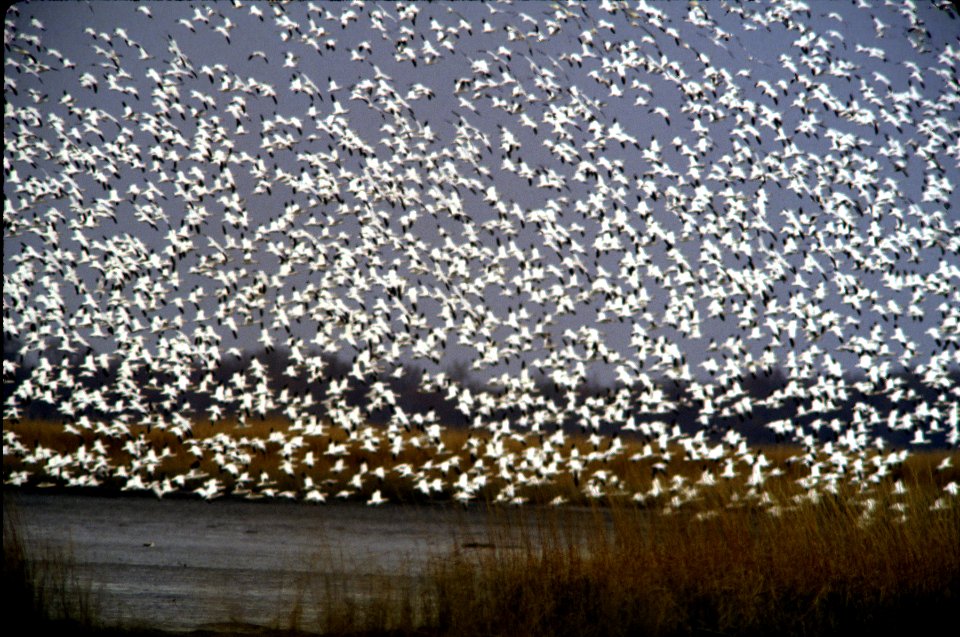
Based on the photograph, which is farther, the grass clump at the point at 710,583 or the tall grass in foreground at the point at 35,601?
the grass clump at the point at 710,583

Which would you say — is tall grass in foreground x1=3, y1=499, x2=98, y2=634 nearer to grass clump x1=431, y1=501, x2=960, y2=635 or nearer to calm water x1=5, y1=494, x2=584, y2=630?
calm water x1=5, y1=494, x2=584, y2=630

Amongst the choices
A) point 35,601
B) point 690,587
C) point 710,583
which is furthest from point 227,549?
point 710,583

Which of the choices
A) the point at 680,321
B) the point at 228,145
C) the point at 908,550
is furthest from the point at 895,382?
the point at 228,145

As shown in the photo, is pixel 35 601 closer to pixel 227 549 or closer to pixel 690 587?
pixel 690 587

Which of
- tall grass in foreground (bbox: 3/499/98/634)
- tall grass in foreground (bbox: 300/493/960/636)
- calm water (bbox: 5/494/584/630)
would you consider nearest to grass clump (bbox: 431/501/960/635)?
tall grass in foreground (bbox: 300/493/960/636)

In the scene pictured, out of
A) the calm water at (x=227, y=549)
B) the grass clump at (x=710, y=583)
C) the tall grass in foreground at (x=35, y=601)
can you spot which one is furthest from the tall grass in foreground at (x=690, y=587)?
the tall grass in foreground at (x=35, y=601)

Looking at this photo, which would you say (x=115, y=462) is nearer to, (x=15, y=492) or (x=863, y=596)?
(x=15, y=492)

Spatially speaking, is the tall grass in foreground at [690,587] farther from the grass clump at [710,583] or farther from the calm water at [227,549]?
the calm water at [227,549]

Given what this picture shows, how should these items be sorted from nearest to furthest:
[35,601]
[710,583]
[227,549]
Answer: [35,601], [710,583], [227,549]
